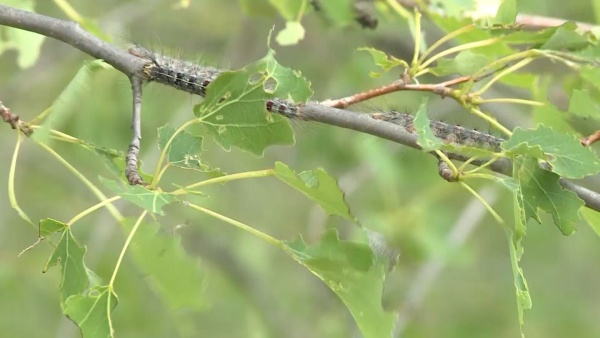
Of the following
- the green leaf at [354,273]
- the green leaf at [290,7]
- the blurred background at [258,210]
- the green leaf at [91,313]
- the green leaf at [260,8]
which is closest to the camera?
the green leaf at [91,313]

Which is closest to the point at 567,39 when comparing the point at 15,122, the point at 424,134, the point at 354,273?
the point at 424,134

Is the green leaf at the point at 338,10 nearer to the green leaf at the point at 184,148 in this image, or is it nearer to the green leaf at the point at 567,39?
the green leaf at the point at 567,39

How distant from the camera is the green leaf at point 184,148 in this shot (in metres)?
1.20

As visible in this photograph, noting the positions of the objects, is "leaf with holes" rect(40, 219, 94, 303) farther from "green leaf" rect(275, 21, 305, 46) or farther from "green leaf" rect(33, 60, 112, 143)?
"green leaf" rect(275, 21, 305, 46)

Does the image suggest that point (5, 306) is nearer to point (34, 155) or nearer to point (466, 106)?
point (34, 155)

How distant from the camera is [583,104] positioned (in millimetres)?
1470

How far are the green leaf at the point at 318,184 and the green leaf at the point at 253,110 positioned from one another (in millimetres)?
43

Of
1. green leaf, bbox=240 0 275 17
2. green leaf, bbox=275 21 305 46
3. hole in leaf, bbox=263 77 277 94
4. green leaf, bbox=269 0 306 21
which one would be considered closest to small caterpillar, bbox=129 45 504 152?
hole in leaf, bbox=263 77 277 94

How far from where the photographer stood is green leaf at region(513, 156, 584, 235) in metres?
1.17

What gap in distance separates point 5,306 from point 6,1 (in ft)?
7.78

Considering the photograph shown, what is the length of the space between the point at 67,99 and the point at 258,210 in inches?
133

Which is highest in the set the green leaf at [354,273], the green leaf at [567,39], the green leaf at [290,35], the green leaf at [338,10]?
the green leaf at [338,10]

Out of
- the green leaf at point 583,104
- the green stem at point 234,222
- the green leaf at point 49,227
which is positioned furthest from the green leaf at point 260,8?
the green leaf at point 49,227

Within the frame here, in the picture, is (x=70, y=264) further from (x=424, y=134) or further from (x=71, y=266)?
(x=424, y=134)
